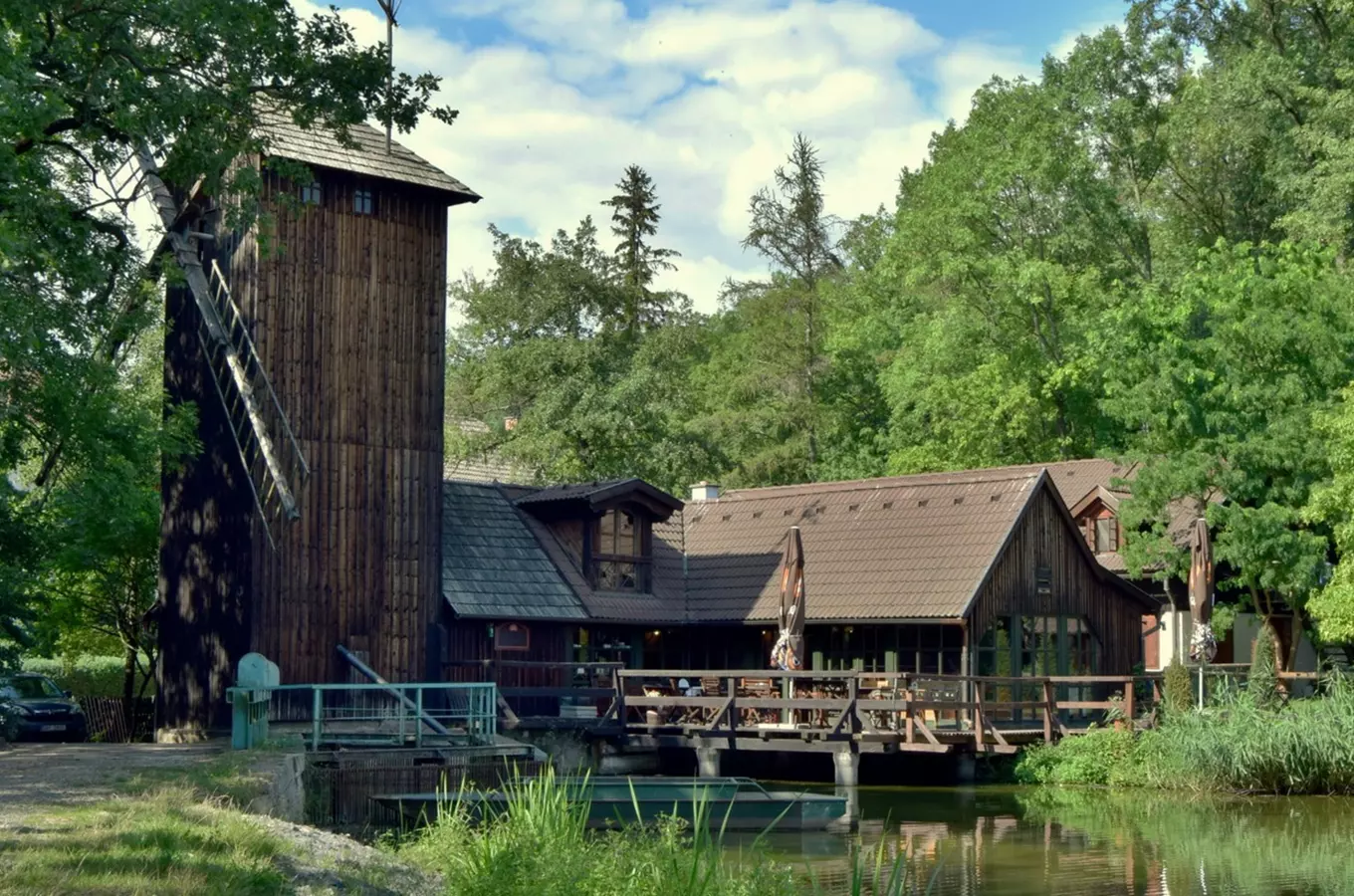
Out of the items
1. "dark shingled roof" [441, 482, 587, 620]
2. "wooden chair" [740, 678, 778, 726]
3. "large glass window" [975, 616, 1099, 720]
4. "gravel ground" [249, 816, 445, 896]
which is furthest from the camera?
"large glass window" [975, 616, 1099, 720]

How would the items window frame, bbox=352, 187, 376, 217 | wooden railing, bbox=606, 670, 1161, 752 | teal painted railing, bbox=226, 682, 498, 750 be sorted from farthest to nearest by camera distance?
1. window frame, bbox=352, 187, 376, 217
2. wooden railing, bbox=606, 670, 1161, 752
3. teal painted railing, bbox=226, 682, 498, 750

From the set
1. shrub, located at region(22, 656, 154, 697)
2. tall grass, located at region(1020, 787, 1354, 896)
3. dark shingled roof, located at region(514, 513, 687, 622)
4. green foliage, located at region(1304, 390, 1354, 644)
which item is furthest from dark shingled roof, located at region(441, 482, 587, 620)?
green foliage, located at region(1304, 390, 1354, 644)

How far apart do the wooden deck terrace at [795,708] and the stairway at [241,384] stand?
15.9ft

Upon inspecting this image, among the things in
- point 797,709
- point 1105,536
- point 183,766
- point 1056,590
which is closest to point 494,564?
point 797,709

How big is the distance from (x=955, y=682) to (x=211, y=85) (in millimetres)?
16926

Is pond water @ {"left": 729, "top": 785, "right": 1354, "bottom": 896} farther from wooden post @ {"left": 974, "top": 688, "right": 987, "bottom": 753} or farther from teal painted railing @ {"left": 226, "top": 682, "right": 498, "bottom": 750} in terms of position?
teal painted railing @ {"left": 226, "top": 682, "right": 498, "bottom": 750}

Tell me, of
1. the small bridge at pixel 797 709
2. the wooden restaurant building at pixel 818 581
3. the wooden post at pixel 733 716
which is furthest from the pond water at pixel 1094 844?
the wooden restaurant building at pixel 818 581

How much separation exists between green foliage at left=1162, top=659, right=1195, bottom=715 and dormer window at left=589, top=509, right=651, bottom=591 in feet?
35.7

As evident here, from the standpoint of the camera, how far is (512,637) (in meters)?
31.9

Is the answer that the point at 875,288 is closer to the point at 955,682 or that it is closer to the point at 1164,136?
the point at 1164,136

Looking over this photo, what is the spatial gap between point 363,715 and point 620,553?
812 cm

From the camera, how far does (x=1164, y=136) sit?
156 feet

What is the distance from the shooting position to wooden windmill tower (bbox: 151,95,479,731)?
27.6 m

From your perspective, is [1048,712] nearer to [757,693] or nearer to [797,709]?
[797,709]
